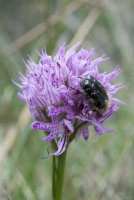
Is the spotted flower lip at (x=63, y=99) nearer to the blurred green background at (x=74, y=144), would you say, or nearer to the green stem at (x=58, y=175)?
the green stem at (x=58, y=175)

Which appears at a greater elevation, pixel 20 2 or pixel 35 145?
pixel 20 2

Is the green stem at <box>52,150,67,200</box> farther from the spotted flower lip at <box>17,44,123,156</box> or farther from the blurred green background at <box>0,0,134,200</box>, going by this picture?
the blurred green background at <box>0,0,134,200</box>

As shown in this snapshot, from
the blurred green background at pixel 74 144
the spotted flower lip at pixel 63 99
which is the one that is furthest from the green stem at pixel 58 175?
the blurred green background at pixel 74 144

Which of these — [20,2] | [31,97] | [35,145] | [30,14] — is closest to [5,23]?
[30,14]

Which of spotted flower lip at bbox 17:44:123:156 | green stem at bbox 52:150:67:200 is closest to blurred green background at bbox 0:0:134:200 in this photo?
green stem at bbox 52:150:67:200

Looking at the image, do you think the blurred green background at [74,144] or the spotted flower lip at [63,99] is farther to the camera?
the blurred green background at [74,144]

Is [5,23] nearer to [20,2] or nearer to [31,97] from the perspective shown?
[20,2]
